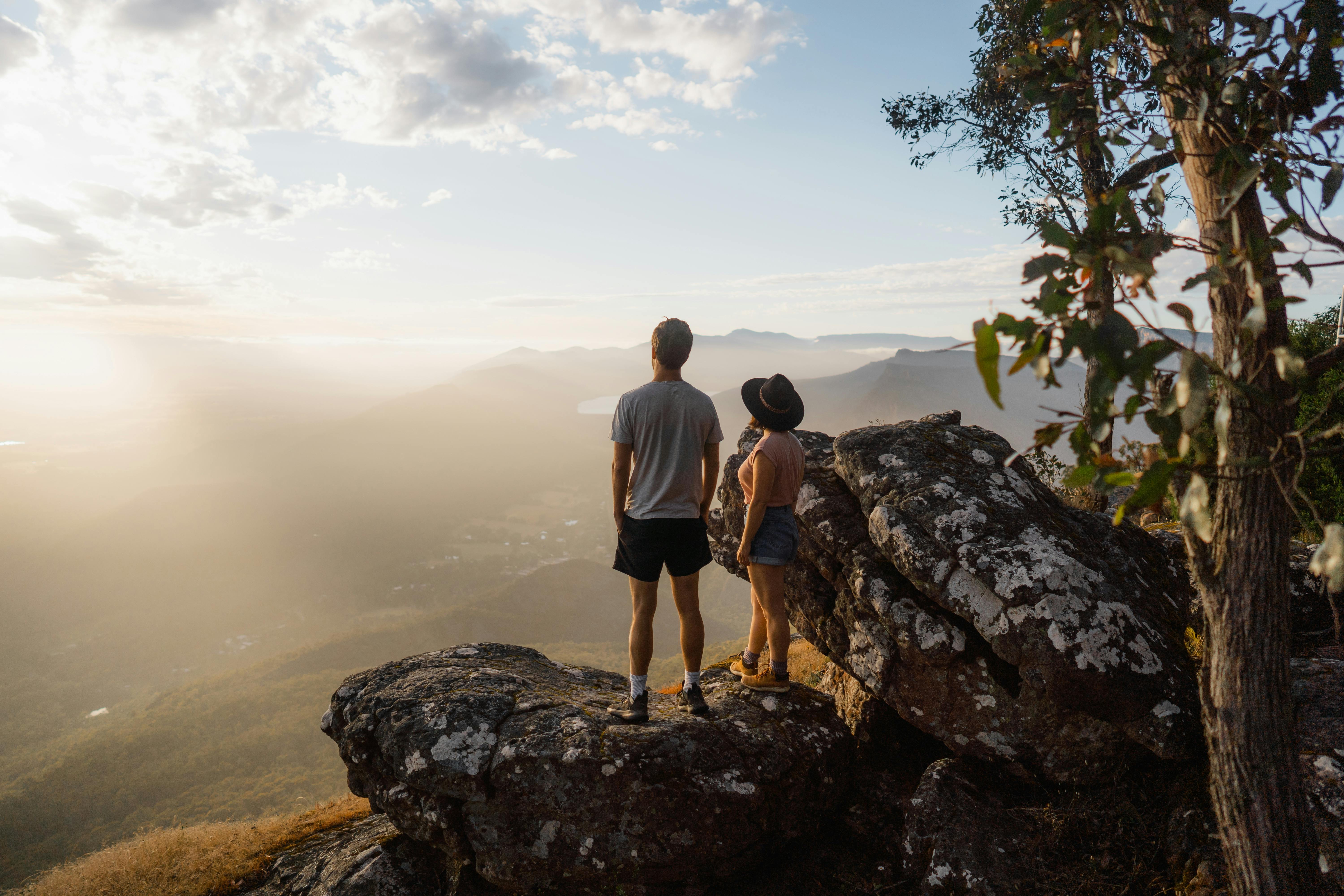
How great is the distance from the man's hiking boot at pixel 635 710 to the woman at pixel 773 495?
158 cm

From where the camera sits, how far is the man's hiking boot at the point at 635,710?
656cm

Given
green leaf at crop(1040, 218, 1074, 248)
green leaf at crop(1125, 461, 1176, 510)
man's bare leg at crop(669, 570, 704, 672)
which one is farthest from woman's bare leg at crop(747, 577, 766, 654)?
green leaf at crop(1040, 218, 1074, 248)

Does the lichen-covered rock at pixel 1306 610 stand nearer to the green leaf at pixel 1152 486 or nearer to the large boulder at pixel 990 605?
the large boulder at pixel 990 605

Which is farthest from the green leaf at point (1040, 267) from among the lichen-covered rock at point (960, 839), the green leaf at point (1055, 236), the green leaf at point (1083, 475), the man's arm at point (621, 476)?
the lichen-covered rock at point (960, 839)

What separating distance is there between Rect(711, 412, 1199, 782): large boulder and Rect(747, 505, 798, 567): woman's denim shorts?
101 cm

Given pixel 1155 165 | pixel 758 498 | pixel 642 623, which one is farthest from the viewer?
pixel 758 498

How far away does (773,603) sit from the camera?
6.96m

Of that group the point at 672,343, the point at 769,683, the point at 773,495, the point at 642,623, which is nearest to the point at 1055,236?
the point at 672,343

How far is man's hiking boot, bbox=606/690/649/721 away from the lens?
656cm

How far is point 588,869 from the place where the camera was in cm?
571

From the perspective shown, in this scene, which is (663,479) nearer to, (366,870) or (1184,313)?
(1184,313)

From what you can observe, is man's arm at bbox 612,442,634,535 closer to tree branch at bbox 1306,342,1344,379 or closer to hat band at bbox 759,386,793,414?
hat band at bbox 759,386,793,414

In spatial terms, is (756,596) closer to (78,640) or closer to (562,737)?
(562,737)

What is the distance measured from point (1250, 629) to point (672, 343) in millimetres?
4815
